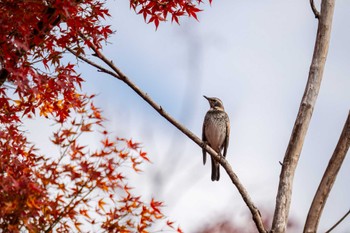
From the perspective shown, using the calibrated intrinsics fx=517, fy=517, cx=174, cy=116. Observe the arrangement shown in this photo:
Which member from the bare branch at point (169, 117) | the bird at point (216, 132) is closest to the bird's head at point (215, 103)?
the bird at point (216, 132)

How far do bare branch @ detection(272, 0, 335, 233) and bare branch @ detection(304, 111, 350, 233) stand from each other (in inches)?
11.4

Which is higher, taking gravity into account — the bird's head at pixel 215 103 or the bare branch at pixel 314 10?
the bird's head at pixel 215 103

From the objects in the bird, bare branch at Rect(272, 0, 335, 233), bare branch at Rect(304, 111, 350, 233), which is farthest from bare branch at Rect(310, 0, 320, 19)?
the bird

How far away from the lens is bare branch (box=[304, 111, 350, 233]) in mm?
5297

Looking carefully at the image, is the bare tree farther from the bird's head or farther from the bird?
the bird's head

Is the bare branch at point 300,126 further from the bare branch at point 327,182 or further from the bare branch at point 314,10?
the bare branch at point 327,182

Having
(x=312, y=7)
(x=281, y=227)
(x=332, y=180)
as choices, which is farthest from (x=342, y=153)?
(x=312, y=7)

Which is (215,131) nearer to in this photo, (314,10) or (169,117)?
(314,10)

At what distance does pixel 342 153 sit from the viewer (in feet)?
17.7

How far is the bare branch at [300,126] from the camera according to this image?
216 inches

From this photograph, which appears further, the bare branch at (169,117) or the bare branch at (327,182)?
the bare branch at (169,117)

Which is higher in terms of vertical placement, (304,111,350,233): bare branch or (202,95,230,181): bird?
(202,95,230,181): bird

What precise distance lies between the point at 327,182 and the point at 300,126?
68 cm

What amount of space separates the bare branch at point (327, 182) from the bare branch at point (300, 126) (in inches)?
11.4
